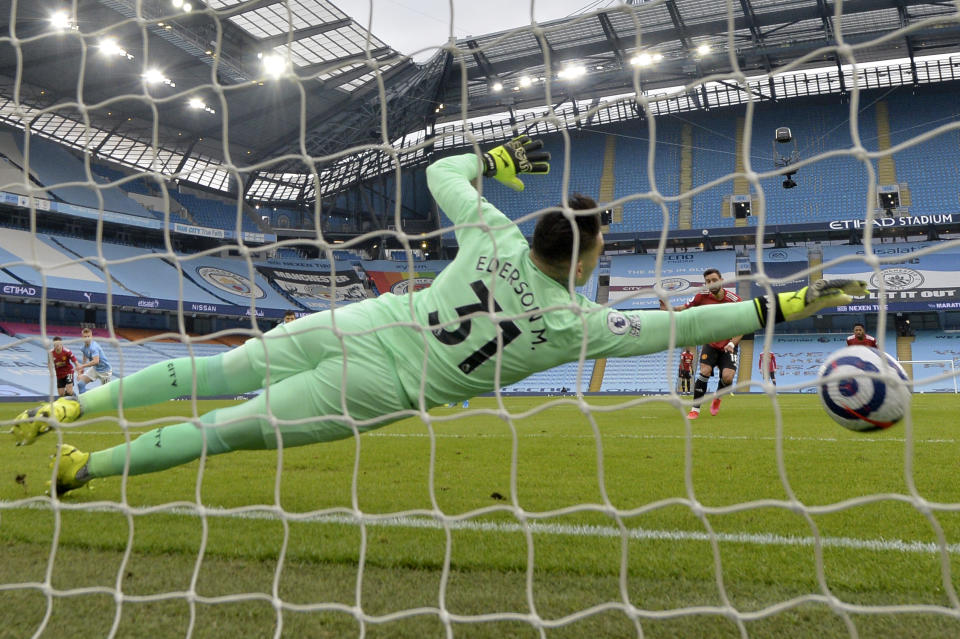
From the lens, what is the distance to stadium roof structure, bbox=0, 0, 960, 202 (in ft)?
72.6

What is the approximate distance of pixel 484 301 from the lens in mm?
2902

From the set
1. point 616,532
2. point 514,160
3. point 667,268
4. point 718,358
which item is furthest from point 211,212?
point 616,532

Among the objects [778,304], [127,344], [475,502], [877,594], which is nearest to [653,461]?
[475,502]

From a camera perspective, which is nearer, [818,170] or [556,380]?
[556,380]

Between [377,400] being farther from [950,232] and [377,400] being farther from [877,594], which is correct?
[950,232]

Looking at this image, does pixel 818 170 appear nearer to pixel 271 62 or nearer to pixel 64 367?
pixel 271 62

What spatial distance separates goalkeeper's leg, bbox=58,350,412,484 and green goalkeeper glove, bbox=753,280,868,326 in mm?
1636

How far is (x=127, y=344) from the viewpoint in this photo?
2.93m

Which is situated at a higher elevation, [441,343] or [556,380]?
[441,343]

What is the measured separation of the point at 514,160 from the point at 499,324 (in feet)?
2.86

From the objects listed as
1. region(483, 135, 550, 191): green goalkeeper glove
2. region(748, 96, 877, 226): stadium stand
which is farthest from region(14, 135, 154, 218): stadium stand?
region(483, 135, 550, 191): green goalkeeper glove

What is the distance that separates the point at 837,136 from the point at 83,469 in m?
34.2

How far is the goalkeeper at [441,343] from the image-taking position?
2.80 meters

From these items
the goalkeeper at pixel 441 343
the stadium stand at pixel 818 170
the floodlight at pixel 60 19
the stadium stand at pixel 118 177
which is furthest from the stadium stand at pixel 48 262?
the stadium stand at pixel 818 170
